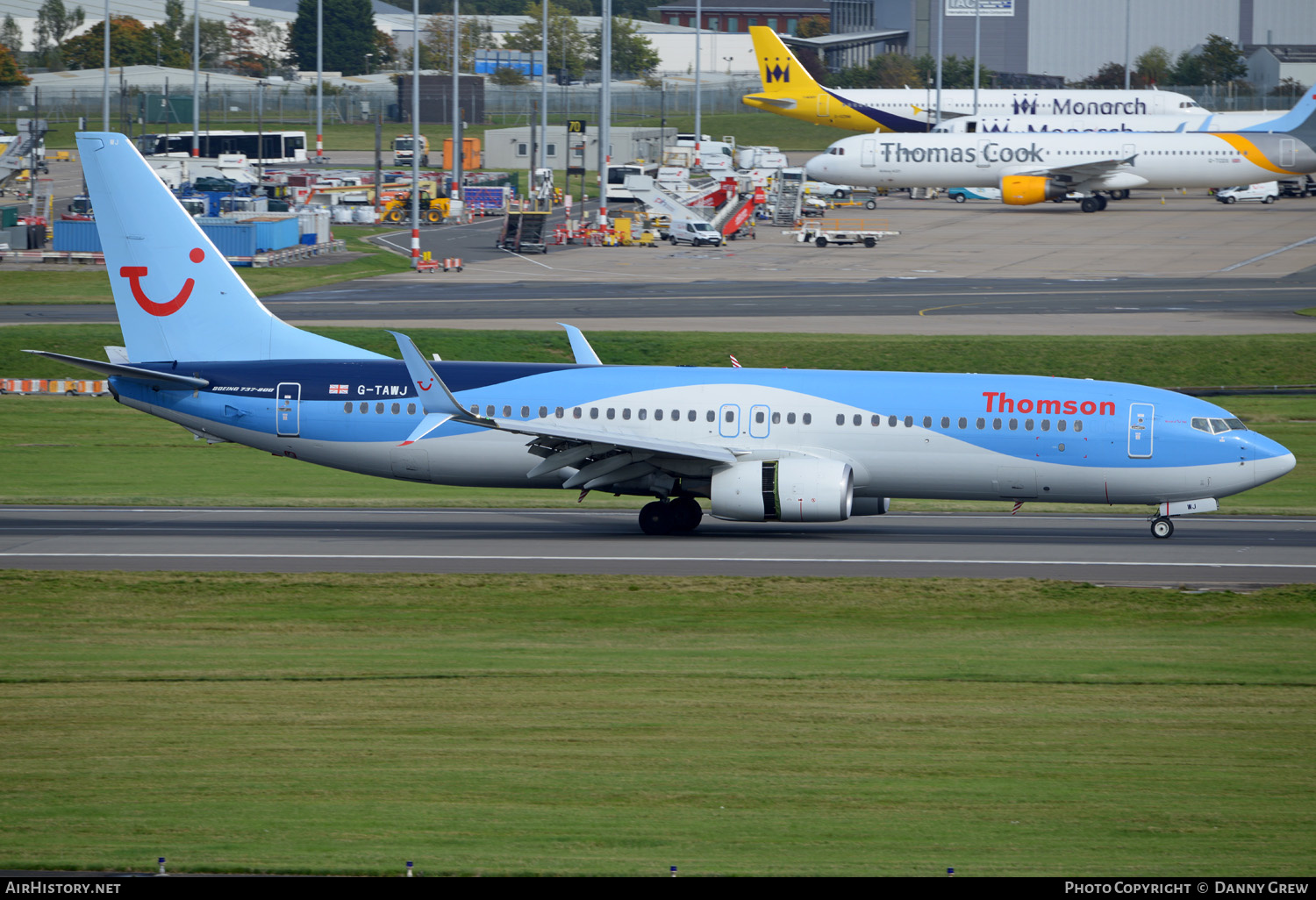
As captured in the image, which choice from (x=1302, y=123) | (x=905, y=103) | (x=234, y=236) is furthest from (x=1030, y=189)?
(x=234, y=236)

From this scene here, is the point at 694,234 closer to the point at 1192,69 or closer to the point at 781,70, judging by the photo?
the point at 781,70

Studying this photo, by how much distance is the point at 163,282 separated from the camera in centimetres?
3591

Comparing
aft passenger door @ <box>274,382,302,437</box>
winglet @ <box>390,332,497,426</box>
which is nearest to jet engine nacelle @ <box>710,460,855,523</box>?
winglet @ <box>390,332,497,426</box>

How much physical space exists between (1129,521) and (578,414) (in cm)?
1505

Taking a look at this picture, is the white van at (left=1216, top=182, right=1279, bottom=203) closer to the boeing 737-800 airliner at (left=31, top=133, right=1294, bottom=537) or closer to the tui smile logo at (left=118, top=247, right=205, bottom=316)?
the boeing 737-800 airliner at (left=31, top=133, right=1294, bottom=537)

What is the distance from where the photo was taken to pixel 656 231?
107188 mm

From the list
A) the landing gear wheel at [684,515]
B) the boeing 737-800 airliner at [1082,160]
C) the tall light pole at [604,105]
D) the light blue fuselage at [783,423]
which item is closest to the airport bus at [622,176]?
the boeing 737-800 airliner at [1082,160]

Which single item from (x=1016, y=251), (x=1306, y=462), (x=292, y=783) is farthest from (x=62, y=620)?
(x=1016, y=251)

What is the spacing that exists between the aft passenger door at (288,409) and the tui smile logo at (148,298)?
3437 mm

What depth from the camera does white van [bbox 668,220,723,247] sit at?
102125 millimetres

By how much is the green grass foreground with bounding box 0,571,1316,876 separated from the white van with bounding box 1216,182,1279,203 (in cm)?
10500

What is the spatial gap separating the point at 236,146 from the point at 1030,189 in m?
83.2

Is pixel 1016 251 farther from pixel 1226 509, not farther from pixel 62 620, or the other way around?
pixel 62 620

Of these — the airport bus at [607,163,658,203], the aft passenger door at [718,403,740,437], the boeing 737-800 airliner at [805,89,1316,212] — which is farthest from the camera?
the airport bus at [607,163,658,203]
